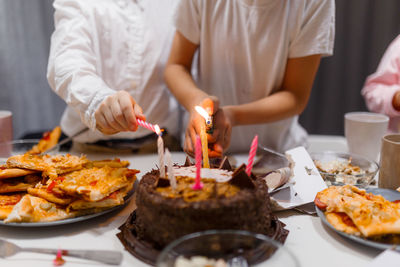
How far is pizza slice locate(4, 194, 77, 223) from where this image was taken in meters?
1.00

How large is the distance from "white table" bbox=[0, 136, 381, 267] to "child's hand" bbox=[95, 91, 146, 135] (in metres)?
0.27

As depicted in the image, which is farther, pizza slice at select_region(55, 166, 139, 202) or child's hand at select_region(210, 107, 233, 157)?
child's hand at select_region(210, 107, 233, 157)

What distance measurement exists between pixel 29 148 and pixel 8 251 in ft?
3.00

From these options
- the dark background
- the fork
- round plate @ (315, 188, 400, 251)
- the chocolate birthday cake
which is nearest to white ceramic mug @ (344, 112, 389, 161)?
round plate @ (315, 188, 400, 251)

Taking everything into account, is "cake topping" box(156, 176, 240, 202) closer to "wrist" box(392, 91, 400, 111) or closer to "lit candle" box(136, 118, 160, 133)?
"lit candle" box(136, 118, 160, 133)

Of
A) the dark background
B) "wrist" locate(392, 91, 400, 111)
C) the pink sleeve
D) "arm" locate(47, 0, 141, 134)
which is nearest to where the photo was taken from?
"arm" locate(47, 0, 141, 134)

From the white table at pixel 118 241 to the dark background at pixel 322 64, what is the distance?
221 cm

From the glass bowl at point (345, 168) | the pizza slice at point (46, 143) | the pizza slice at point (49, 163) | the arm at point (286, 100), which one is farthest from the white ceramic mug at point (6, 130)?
the glass bowl at point (345, 168)

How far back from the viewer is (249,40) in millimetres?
1708

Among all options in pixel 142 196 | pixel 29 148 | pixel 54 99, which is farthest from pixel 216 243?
pixel 54 99

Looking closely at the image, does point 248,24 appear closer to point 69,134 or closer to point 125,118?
point 125,118

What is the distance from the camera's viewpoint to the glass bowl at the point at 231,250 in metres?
0.78

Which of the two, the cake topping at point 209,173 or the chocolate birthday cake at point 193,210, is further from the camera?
the cake topping at point 209,173

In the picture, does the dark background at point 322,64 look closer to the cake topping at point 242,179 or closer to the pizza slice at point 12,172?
the pizza slice at point 12,172
